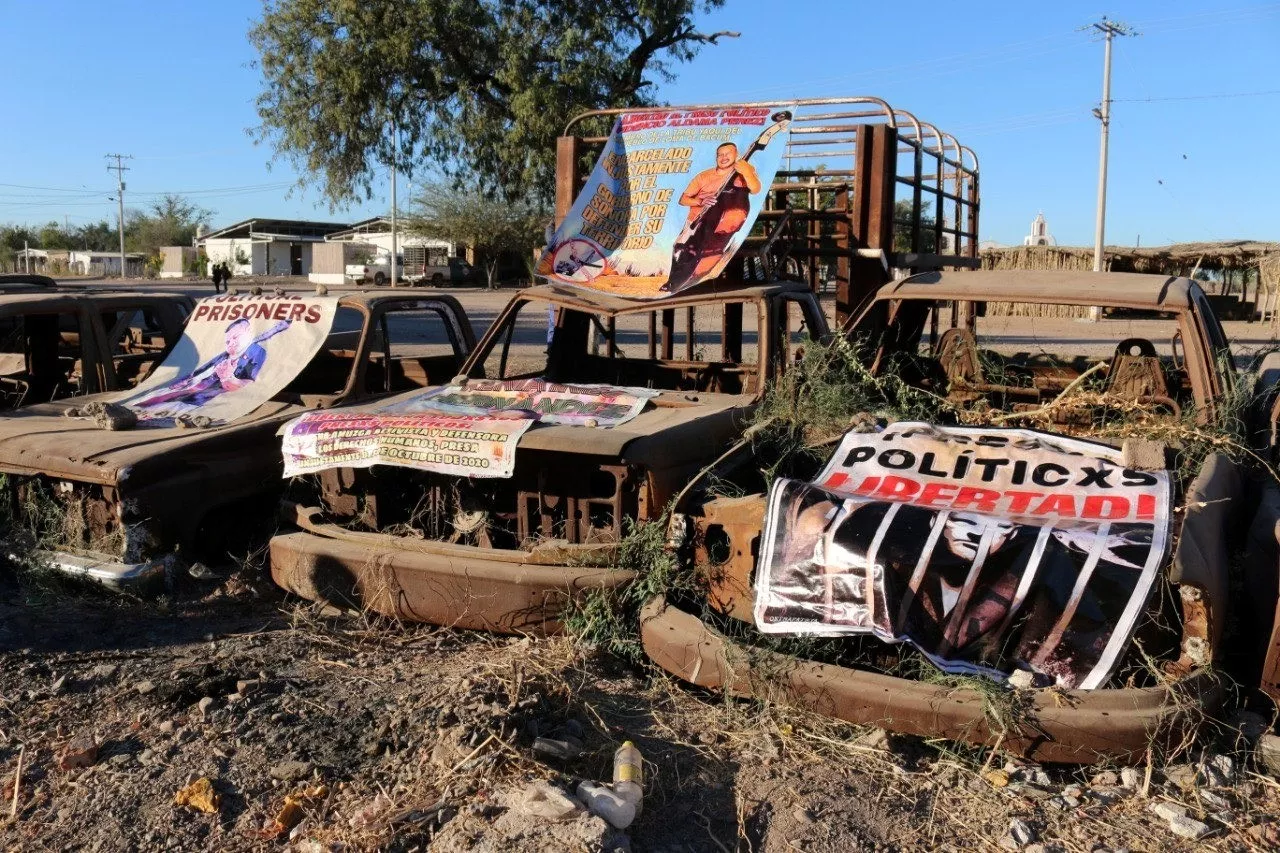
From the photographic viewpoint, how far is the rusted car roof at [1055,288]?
532 cm

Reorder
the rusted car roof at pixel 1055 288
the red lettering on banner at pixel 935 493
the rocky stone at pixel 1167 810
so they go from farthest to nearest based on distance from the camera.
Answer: the rusted car roof at pixel 1055 288 → the red lettering on banner at pixel 935 493 → the rocky stone at pixel 1167 810

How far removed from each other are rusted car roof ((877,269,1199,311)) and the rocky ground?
2.30 meters

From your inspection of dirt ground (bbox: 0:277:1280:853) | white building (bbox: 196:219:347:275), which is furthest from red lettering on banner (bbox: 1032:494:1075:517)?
white building (bbox: 196:219:347:275)

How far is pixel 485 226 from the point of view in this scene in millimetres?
61156

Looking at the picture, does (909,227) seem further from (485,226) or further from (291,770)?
(485,226)

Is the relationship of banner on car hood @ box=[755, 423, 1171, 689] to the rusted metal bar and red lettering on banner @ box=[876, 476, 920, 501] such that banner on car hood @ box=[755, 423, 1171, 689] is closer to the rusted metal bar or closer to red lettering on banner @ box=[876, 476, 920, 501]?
red lettering on banner @ box=[876, 476, 920, 501]

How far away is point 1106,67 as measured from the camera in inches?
1576

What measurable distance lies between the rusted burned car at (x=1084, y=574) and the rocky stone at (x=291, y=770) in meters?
1.25

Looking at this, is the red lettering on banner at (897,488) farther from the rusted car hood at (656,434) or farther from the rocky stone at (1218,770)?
the rocky stone at (1218,770)

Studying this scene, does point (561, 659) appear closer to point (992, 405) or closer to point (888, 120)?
point (992, 405)

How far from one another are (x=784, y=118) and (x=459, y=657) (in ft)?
14.2

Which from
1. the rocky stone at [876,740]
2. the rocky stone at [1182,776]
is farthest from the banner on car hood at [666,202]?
the rocky stone at [1182,776]

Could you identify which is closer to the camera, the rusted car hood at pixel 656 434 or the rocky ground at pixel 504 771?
the rocky ground at pixel 504 771

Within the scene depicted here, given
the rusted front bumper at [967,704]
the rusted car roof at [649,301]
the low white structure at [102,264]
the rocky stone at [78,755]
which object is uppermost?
the low white structure at [102,264]
